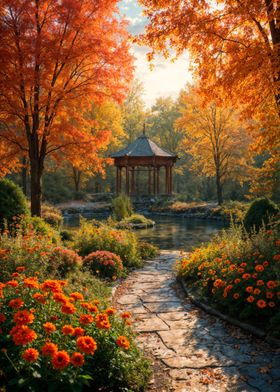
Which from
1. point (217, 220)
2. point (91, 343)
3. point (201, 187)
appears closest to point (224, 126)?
point (217, 220)

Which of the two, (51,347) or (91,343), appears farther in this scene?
(91,343)

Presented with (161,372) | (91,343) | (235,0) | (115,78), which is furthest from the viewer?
(115,78)

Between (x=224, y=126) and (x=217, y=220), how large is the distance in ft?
21.3

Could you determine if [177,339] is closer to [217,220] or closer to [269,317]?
[269,317]

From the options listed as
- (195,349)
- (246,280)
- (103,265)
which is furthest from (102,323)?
(103,265)

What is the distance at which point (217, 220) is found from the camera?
20.5m

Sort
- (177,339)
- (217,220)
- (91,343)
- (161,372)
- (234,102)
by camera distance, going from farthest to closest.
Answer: (217,220)
(234,102)
(177,339)
(161,372)
(91,343)

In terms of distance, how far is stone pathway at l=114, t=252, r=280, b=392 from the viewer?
10.4ft

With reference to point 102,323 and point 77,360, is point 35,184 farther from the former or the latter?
point 77,360

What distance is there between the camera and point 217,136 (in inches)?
936

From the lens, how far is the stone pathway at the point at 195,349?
317cm

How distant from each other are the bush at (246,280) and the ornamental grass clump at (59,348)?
1624 millimetres

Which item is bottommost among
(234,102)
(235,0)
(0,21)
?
(234,102)

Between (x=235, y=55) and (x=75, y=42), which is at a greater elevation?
(x=75, y=42)
